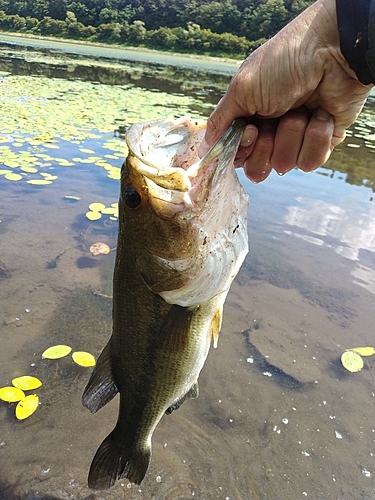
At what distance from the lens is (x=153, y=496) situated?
2412 millimetres

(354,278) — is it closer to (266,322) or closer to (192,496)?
(266,322)

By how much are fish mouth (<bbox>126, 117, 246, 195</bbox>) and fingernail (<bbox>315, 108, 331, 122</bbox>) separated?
362 millimetres

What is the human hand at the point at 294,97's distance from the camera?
1.58 m

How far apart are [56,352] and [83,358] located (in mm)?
217

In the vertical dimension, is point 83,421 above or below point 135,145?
below

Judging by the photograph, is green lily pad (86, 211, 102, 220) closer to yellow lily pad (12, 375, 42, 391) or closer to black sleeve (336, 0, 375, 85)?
yellow lily pad (12, 375, 42, 391)

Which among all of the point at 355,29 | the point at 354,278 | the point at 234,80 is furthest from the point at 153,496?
the point at 354,278

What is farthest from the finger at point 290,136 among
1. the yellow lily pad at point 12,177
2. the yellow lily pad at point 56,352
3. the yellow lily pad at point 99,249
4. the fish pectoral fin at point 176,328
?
the yellow lily pad at point 12,177

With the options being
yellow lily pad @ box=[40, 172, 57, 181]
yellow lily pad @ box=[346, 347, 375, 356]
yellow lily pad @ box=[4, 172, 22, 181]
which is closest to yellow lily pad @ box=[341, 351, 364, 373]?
yellow lily pad @ box=[346, 347, 375, 356]

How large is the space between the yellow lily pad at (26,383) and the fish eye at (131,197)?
1867 mm

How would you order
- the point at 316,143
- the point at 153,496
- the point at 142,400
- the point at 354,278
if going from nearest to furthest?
the point at 316,143
the point at 142,400
the point at 153,496
the point at 354,278

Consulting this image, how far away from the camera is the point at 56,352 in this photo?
3.17 metres

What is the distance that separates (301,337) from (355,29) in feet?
9.01

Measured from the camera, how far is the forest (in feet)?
185
